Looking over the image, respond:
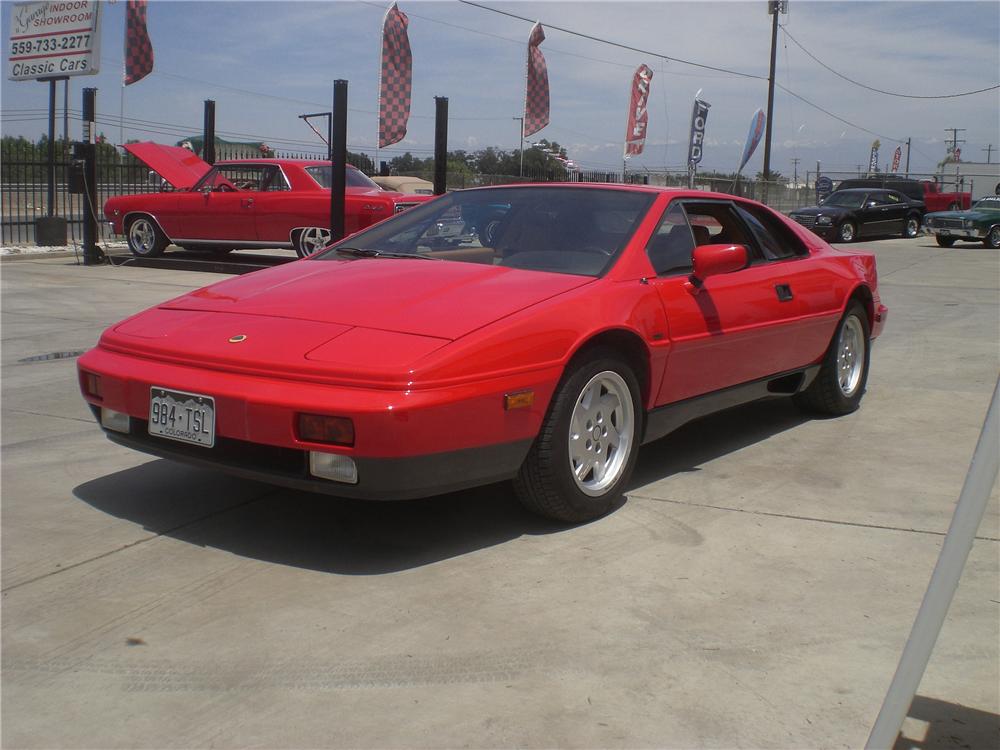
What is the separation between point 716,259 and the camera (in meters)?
4.37

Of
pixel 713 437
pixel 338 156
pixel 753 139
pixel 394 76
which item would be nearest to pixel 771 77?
pixel 753 139

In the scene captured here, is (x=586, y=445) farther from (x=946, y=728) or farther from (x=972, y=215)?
(x=972, y=215)

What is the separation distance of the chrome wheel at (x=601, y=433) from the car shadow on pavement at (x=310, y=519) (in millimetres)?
186

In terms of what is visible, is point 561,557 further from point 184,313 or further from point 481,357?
point 184,313

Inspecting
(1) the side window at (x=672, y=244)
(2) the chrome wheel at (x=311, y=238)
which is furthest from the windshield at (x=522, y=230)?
(2) the chrome wheel at (x=311, y=238)

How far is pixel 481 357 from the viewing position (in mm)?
3426

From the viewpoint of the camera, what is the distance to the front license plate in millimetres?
3447

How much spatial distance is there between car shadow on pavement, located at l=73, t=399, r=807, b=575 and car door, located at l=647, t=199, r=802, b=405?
0.54 metres

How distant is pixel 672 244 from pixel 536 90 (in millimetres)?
16904

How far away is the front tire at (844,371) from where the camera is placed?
229 inches

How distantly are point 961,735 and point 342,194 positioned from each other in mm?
10759

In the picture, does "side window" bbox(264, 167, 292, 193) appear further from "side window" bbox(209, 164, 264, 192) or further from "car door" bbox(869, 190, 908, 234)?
"car door" bbox(869, 190, 908, 234)

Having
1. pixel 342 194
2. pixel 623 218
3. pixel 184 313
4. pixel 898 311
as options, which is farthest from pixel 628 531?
pixel 342 194

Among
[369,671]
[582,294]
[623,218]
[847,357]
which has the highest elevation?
[623,218]
